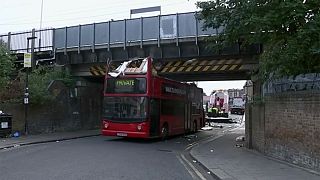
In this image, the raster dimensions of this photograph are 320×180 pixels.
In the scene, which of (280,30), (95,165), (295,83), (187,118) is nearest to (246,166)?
(295,83)

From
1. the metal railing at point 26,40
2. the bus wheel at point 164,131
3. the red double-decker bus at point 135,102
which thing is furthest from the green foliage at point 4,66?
the bus wheel at point 164,131

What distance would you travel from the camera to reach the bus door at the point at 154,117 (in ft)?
76.1

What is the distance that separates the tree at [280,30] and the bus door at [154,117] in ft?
24.6

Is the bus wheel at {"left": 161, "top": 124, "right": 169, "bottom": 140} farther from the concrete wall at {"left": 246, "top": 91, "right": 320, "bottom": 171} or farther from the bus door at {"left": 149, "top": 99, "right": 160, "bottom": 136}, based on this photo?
the concrete wall at {"left": 246, "top": 91, "right": 320, "bottom": 171}

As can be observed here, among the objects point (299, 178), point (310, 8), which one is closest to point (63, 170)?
point (299, 178)

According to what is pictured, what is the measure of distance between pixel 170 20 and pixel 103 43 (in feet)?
17.2

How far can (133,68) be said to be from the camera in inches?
917

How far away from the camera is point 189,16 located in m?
27.6

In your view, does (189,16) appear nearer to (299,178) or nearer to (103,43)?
(103,43)

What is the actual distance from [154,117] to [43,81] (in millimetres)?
10065

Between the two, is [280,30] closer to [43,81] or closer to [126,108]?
[126,108]

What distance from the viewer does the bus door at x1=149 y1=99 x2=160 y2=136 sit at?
23203mm

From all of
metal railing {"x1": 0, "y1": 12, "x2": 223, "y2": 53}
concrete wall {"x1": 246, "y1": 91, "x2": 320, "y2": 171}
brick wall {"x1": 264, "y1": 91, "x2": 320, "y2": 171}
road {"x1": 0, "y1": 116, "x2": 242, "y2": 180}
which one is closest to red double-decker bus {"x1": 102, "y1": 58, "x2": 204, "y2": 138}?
metal railing {"x1": 0, "y1": 12, "x2": 223, "y2": 53}

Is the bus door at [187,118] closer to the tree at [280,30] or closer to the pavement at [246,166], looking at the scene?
the pavement at [246,166]
